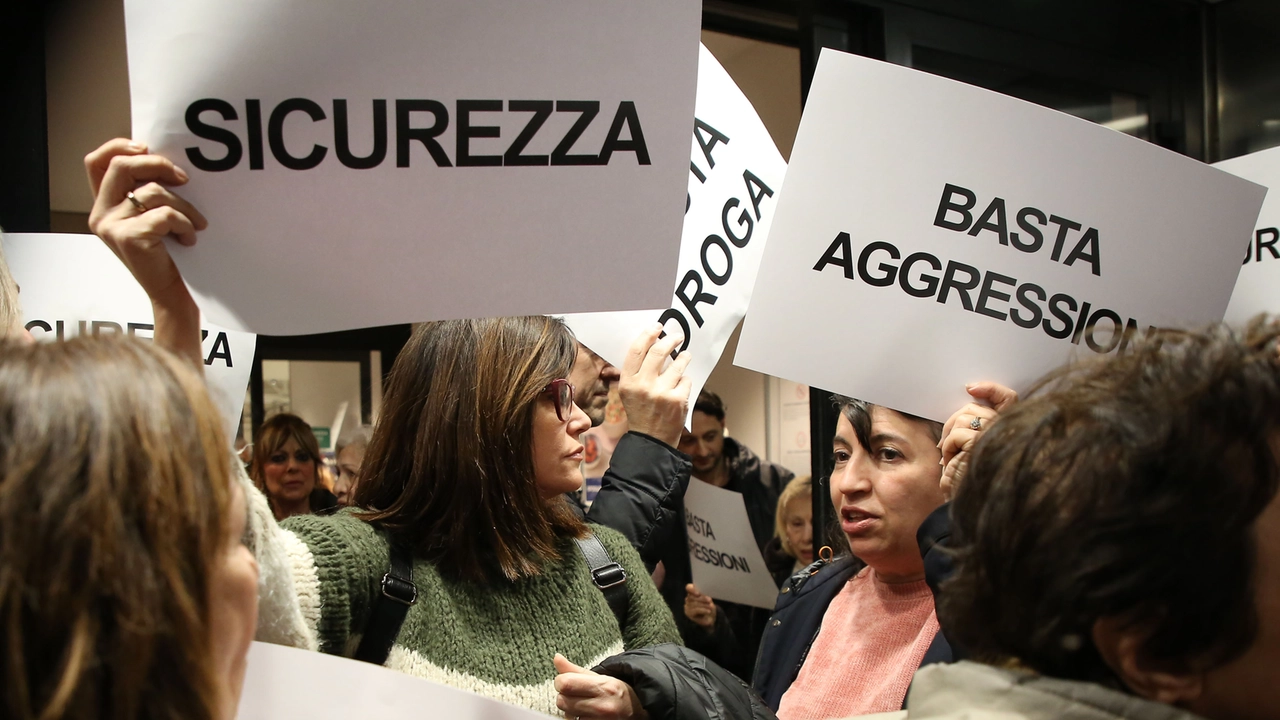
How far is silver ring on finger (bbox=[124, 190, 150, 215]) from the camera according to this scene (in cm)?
107

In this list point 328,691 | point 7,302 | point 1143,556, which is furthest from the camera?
point 7,302

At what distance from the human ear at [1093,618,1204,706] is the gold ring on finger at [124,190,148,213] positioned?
991 mm

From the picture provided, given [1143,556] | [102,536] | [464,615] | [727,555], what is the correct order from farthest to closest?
[727,555], [464,615], [1143,556], [102,536]

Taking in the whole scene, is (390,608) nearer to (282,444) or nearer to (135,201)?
(135,201)

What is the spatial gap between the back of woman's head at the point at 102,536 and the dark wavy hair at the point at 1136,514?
641 millimetres

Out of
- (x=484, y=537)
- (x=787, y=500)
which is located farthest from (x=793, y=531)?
(x=484, y=537)

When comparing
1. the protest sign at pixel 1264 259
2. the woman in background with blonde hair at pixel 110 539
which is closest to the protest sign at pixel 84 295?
the woman in background with blonde hair at pixel 110 539

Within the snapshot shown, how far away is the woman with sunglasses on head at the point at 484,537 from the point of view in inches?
54.1

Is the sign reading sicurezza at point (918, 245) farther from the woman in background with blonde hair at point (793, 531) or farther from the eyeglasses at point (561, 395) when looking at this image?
the woman in background with blonde hair at point (793, 531)

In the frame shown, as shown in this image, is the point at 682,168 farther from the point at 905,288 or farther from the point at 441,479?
the point at 441,479

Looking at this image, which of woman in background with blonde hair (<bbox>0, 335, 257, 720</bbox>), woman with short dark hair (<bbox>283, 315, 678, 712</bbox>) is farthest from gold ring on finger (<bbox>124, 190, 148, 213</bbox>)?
woman with short dark hair (<bbox>283, 315, 678, 712</bbox>)

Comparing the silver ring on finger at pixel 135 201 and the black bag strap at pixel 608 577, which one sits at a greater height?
the silver ring on finger at pixel 135 201

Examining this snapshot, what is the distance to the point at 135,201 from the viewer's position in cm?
107

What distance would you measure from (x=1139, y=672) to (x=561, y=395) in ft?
3.34
